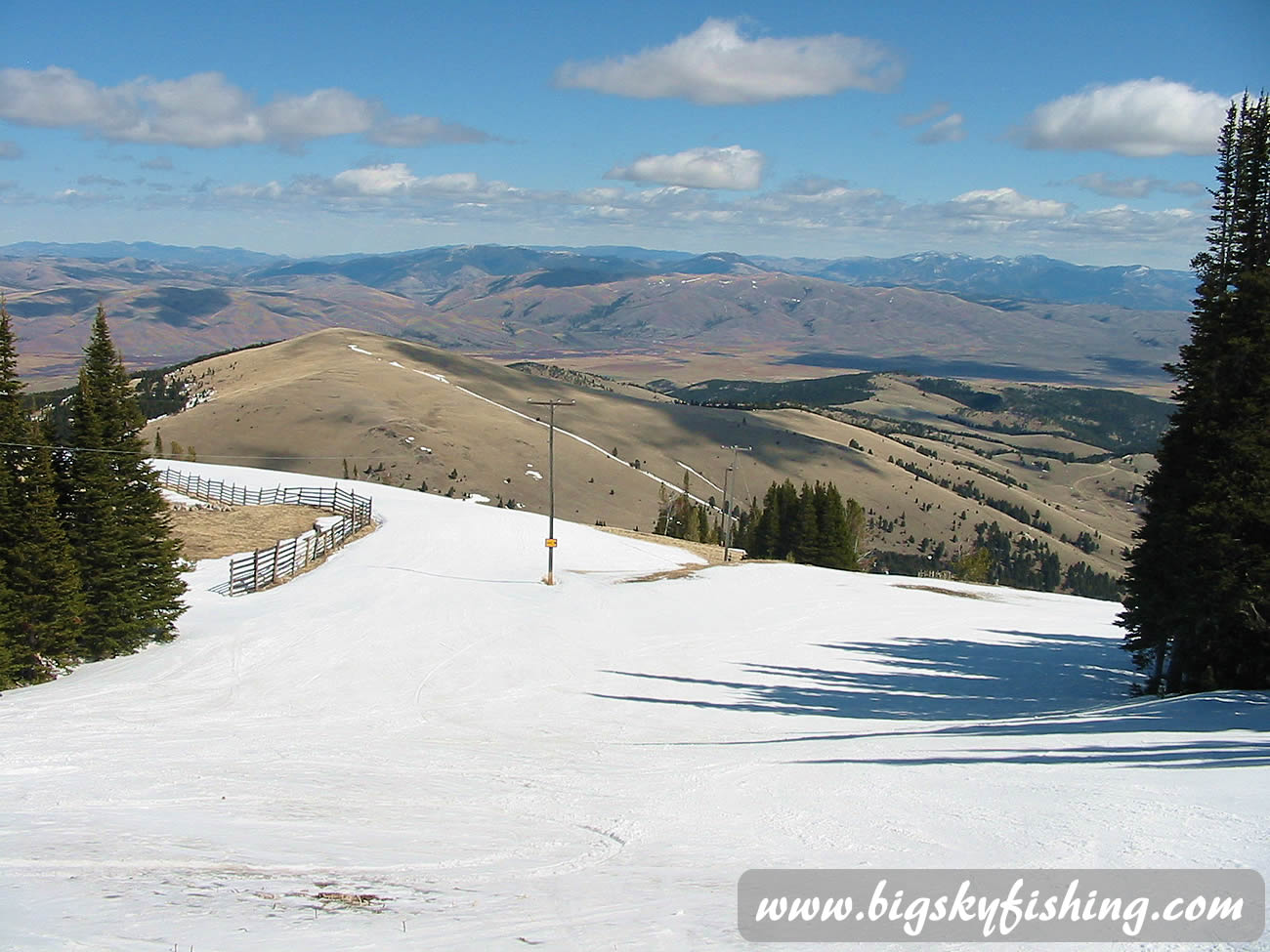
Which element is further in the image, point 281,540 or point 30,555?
point 281,540

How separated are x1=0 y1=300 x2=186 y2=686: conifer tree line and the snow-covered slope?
1263mm

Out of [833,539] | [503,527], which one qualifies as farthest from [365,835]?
[833,539]

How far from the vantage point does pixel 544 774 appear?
13.6m

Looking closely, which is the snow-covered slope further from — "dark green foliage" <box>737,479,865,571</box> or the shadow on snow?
"dark green foliage" <box>737,479,865,571</box>

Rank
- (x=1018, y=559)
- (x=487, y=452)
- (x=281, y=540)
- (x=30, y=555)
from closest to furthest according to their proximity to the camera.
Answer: (x=30, y=555), (x=281, y=540), (x=487, y=452), (x=1018, y=559)

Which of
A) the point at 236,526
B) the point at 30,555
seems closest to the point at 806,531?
the point at 236,526

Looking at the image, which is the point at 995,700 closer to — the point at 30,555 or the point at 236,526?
the point at 30,555

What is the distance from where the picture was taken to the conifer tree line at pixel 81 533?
2321 centimetres

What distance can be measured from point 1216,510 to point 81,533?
27.7 meters

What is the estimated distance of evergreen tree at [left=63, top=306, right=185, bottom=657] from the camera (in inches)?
998

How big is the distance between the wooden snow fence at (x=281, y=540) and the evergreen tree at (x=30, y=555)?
832cm

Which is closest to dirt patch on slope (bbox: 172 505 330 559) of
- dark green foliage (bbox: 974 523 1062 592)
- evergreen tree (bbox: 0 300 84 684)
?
evergreen tree (bbox: 0 300 84 684)

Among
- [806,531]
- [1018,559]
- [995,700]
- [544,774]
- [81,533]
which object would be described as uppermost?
[81,533]

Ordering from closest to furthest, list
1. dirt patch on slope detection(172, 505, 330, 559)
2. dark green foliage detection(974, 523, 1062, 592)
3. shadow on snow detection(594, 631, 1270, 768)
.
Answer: shadow on snow detection(594, 631, 1270, 768), dirt patch on slope detection(172, 505, 330, 559), dark green foliage detection(974, 523, 1062, 592)
